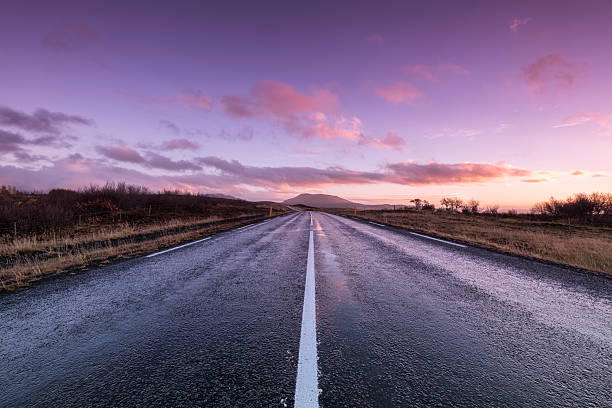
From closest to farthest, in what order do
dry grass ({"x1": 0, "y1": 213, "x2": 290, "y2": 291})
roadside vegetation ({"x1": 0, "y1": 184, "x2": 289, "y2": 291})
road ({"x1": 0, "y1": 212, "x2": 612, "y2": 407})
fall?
road ({"x1": 0, "y1": 212, "x2": 612, "y2": 407}), dry grass ({"x1": 0, "y1": 213, "x2": 290, "y2": 291}), roadside vegetation ({"x1": 0, "y1": 184, "x2": 289, "y2": 291})

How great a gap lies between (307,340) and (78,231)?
16.1 metres

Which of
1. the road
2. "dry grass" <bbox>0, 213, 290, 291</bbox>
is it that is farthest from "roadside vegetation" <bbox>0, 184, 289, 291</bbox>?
the road

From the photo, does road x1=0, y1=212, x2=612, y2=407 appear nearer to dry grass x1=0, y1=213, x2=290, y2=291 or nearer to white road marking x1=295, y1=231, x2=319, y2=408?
white road marking x1=295, y1=231, x2=319, y2=408

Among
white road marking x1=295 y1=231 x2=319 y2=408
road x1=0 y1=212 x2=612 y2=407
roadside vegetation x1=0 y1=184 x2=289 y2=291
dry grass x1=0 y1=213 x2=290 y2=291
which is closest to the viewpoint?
white road marking x1=295 y1=231 x2=319 y2=408

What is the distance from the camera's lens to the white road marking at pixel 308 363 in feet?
5.86

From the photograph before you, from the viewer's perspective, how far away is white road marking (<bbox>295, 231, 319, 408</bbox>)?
5.86ft

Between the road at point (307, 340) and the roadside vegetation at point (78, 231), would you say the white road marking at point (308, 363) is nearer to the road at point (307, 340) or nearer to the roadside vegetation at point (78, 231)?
the road at point (307, 340)

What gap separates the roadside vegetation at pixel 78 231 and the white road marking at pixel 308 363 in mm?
5281

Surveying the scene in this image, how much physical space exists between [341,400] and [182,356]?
147 cm

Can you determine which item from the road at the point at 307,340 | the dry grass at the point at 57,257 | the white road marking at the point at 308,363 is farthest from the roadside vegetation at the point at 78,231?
the white road marking at the point at 308,363

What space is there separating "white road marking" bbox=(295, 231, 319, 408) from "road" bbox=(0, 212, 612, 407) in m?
0.01

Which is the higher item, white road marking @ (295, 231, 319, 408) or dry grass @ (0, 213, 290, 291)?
white road marking @ (295, 231, 319, 408)

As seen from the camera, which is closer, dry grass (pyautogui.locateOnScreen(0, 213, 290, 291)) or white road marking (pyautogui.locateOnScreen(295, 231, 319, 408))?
white road marking (pyautogui.locateOnScreen(295, 231, 319, 408))

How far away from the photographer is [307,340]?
263 centimetres
